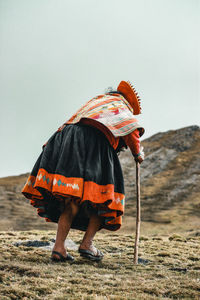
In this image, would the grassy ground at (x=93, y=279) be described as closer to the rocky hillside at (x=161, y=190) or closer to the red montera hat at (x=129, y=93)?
the red montera hat at (x=129, y=93)

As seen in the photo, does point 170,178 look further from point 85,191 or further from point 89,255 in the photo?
point 85,191

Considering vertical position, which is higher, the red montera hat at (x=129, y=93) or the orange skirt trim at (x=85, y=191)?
the red montera hat at (x=129, y=93)

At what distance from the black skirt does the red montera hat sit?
82 centimetres

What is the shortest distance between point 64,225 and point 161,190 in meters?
20.1

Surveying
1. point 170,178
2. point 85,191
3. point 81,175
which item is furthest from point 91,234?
point 170,178

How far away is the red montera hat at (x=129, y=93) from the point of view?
3.76 meters

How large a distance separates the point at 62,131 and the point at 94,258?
4.28 ft

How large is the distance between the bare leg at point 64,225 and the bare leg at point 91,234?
0.71 feet

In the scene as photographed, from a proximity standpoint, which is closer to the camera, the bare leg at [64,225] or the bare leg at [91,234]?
the bare leg at [64,225]

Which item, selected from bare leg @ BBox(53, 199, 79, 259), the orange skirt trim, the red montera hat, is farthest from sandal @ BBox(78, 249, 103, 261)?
the red montera hat

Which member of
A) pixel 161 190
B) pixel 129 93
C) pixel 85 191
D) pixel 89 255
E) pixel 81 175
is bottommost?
pixel 161 190

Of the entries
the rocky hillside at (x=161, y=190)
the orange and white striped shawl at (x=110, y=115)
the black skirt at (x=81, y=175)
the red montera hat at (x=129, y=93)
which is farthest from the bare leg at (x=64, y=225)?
the rocky hillside at (x=161, y=190)

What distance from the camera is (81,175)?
9.49 ft

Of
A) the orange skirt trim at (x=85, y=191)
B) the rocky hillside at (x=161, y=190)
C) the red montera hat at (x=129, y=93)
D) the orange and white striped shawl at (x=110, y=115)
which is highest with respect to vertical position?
the red montera hat at (x=129, y=93)
